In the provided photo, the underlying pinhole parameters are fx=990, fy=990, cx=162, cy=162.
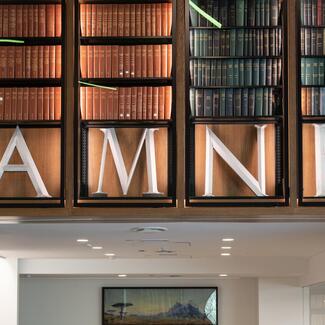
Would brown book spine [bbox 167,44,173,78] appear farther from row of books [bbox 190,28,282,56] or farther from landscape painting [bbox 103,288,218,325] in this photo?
landscape painting [bbox 103,288,218,325]

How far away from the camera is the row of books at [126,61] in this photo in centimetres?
655

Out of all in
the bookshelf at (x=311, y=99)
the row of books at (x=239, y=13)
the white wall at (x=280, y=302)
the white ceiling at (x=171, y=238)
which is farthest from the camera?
the white wall at (x=280, y=302)

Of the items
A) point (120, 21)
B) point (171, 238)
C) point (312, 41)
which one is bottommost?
point (171, 238)

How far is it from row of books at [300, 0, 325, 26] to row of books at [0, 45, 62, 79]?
1670 millimetres

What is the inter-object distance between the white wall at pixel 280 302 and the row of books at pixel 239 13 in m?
7.36

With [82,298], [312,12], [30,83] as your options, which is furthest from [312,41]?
[82,298]

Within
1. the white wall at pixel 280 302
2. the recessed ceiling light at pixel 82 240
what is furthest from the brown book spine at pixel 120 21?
the white wall at pixel 280 302

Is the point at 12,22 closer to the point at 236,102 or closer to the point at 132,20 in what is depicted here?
the point at 132,20

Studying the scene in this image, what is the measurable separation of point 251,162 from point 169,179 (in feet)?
1.80

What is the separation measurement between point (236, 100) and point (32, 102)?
136cm

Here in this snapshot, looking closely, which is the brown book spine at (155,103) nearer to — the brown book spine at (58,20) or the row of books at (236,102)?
the row of books at (236,102)

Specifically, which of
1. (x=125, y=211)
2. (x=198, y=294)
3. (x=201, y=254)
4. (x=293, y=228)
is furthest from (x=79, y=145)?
(x=198, y=294)

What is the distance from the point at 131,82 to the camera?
6.61 meters

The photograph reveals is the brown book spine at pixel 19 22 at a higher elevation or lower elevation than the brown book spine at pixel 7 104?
higher
